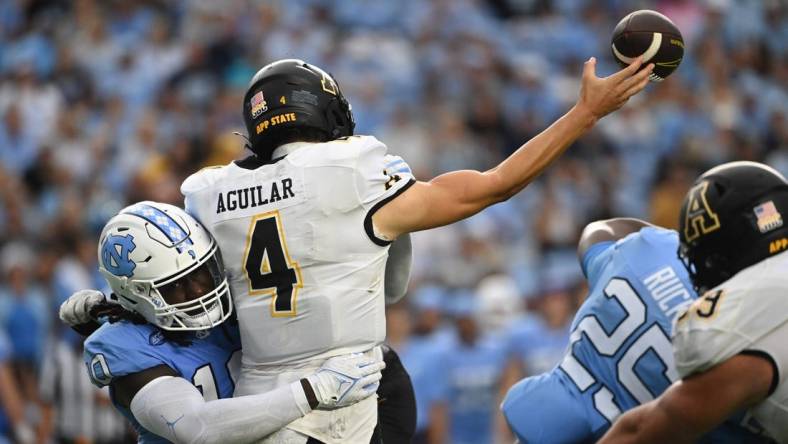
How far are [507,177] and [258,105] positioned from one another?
95 cm

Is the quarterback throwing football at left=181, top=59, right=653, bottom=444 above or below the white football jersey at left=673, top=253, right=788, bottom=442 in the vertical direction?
above

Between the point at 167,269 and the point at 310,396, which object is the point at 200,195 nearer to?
the point at 167,269

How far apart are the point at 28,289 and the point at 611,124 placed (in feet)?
18.8

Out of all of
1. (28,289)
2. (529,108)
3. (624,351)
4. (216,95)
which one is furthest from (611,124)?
(624,351)

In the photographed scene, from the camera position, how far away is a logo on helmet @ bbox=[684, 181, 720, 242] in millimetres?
3801

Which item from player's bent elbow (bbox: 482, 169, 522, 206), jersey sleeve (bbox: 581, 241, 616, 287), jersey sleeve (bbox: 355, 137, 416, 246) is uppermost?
jersey sleeve (bbox: 355, 137, 416, 246)

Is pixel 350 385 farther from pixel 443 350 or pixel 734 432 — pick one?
pixel 443 350

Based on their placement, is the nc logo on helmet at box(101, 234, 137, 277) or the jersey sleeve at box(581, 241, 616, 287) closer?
the nc logo on helmet at box(101, 234, 137, 277)

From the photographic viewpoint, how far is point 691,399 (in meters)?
3.63

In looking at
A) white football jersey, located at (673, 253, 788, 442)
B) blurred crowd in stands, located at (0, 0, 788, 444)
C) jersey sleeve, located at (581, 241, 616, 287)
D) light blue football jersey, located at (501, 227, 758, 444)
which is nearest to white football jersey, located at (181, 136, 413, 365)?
light blue football jersey, located at (501, 227, 758, 444)

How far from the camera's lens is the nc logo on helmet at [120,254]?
4.43m

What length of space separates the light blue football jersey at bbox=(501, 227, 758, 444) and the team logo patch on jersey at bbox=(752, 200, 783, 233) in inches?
22.5

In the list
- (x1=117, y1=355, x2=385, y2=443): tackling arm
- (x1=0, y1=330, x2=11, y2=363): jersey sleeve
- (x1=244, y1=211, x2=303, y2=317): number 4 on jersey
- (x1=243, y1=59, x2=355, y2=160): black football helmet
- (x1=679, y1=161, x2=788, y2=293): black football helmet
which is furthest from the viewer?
(x1=0, y1=330, x2=11, y2=363): jersey sleeve

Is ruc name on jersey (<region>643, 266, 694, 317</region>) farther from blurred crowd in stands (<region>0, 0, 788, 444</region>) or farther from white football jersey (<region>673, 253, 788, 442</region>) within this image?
blurred crowd in stands (<region>0, 0, 788, 444</region>)
